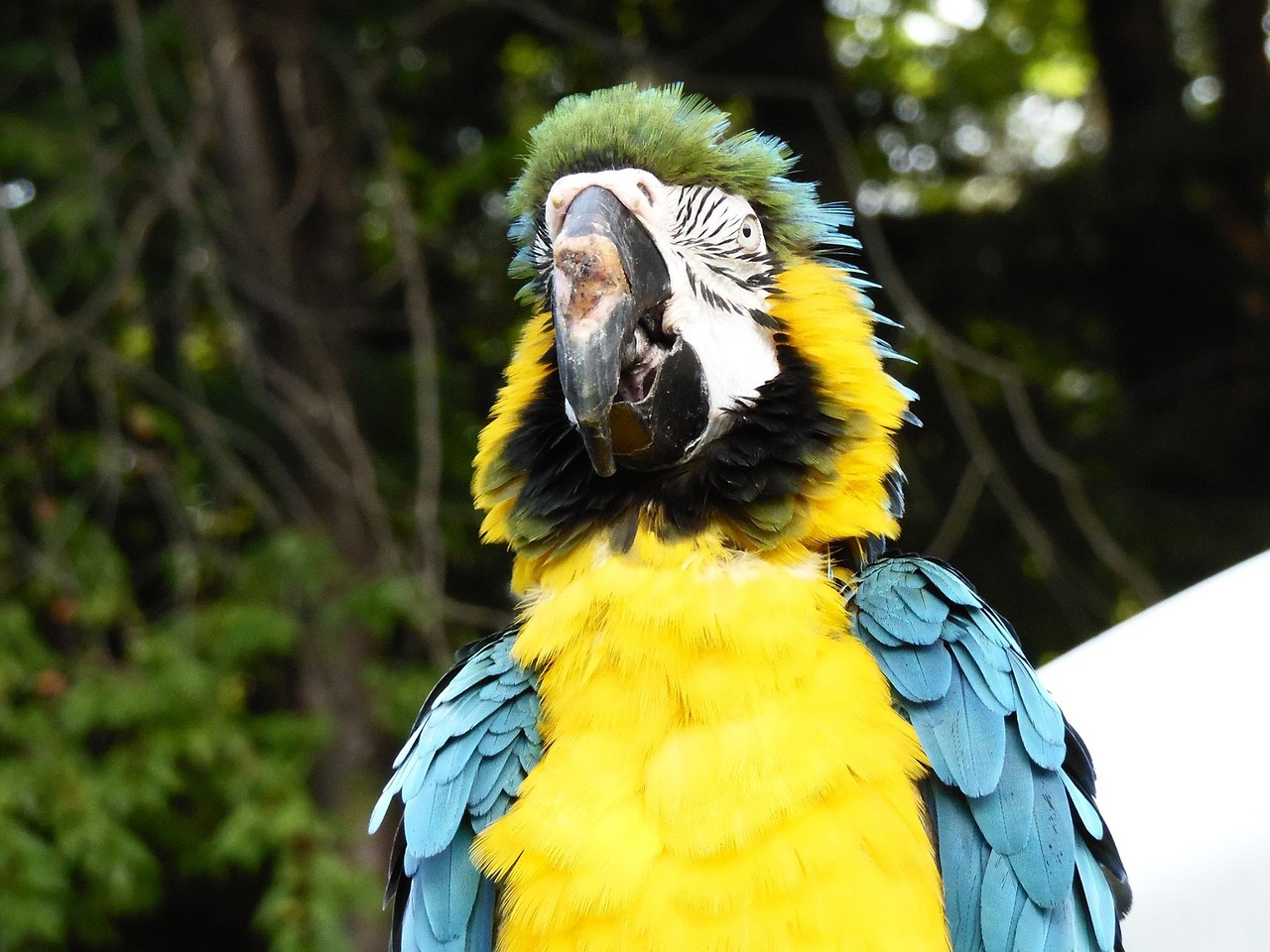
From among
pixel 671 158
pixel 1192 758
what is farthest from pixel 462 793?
pixel 1192 758

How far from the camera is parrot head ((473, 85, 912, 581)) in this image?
1.57 metres

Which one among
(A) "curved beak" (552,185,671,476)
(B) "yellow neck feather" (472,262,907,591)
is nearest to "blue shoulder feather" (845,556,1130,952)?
(B) "yellow neck feather" (472,262,907,591)

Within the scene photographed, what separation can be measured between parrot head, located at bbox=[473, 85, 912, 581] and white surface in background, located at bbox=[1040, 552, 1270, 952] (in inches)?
21.1

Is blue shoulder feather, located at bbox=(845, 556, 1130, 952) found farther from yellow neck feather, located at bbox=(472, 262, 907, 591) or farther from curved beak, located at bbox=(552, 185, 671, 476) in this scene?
curved beak, located at bbox=(552, 185, 671, 476)

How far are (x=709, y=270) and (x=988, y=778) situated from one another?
755 mm

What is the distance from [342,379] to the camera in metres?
4.09

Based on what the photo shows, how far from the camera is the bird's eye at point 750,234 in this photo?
5.63 ft

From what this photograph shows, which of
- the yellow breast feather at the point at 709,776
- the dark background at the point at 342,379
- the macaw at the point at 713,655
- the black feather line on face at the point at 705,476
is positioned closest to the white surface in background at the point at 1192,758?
the macaw at the point at 713,655

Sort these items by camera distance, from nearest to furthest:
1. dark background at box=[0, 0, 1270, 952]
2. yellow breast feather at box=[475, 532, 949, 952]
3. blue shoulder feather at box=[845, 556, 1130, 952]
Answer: yellow breast feather at box=[475, 532, 949, 952] < blue shoulder feather at box=[845, 556, 1130, 952] < dark background at box=[0, 0, 1270, 952]

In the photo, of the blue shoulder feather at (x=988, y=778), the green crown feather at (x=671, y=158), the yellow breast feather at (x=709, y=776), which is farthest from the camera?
the green crown feather at (x=671, y=158)

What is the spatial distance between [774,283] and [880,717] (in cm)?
62

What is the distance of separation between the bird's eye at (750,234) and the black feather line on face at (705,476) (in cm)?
14

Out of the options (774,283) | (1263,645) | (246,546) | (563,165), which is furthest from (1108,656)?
(246,546)

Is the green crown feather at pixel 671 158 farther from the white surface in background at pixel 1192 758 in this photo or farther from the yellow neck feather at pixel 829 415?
the white surface in background at pixel 1192 758
